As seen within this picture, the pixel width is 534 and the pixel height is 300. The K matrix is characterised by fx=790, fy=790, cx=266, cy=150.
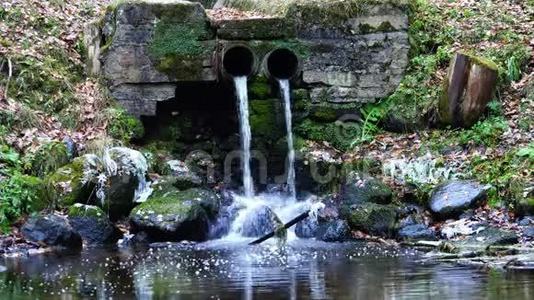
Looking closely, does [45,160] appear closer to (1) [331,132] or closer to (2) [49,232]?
(2) [49,232]

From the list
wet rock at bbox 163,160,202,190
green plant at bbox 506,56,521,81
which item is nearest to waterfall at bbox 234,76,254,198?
wet rock at bbox 163,160,202,190

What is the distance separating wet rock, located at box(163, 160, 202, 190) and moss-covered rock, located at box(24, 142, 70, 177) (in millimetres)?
1625

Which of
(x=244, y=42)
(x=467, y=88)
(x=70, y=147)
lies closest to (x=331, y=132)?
(x=244, y=42)

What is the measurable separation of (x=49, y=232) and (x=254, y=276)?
3605 millimetres

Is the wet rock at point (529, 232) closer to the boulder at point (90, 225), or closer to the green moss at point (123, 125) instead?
the boulder at point (90, 225)

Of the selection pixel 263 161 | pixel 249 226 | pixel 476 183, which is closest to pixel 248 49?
pixel 263 161

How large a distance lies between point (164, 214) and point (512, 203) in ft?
14.5

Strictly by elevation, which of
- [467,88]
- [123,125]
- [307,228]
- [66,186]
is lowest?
[307,228]

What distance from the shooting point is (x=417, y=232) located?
32.4ft

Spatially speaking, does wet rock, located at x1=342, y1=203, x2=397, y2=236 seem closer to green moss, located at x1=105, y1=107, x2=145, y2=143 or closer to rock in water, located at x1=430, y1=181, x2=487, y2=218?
rock in water, located at x1=430, y1=181, x2=487, y2=218

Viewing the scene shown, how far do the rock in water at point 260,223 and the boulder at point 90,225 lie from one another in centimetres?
179

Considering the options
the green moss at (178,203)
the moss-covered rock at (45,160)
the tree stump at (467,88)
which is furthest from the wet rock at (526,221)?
the moss-covered rock at (45,160)

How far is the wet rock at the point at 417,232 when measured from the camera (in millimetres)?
9742

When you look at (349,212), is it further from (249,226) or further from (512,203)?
(512,203)
